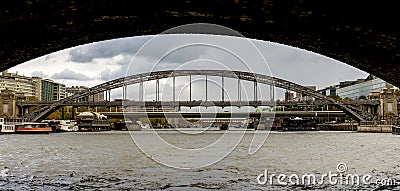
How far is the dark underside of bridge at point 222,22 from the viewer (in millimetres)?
9969

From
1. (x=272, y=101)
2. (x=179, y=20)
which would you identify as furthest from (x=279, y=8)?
(x=272, y=101)

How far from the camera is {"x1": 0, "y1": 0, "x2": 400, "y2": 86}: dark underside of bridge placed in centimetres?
997

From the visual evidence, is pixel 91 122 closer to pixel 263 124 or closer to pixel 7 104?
pixel 7 104

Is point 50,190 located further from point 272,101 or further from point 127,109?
point 127,109

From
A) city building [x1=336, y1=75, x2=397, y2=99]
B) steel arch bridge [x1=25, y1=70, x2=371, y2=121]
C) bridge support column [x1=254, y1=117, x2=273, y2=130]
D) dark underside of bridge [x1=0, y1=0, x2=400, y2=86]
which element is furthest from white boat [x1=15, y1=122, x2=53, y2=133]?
city building [x1=336, y1=75, x2=397, y2=99]

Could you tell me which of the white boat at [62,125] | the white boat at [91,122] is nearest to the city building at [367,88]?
the white boat at [91,122]

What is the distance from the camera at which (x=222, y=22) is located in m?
12.3

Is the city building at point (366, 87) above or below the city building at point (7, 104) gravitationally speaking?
above

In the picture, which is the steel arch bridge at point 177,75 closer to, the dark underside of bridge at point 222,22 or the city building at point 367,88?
the city building at point 367,88

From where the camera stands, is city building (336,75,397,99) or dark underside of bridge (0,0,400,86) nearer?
dark underside of bridge (0,0,400,86)

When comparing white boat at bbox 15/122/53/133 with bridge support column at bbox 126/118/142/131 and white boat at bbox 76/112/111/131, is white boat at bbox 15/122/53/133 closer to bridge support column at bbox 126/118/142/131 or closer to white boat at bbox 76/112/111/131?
white boat at bbox 76/112/111/131

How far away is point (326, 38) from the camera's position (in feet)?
41.5


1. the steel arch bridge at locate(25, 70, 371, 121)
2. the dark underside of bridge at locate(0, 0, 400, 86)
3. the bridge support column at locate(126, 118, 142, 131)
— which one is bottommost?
the bridge support column at locate(126, 118, 142, 131)

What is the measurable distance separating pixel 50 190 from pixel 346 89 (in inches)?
6559
